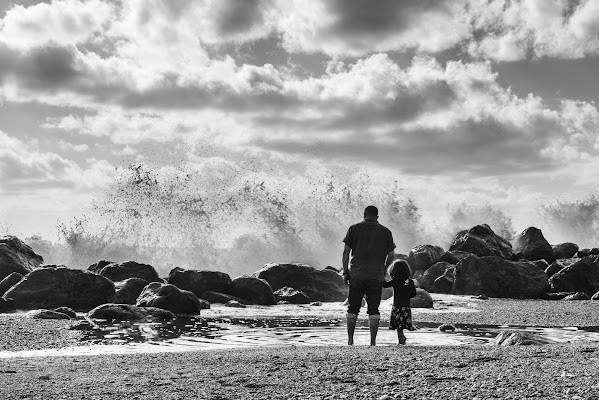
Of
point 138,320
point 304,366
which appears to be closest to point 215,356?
point 304,366

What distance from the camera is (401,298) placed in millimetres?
10609

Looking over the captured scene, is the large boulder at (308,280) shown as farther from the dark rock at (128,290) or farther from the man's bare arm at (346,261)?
the man's bare arm at (346,261)

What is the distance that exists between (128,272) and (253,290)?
487 cm

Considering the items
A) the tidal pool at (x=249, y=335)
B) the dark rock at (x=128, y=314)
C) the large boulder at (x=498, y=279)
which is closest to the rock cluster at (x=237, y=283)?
the large boulder at (x=498, y=279)

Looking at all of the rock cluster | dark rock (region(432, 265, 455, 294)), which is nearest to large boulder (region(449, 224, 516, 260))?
the rock cluster

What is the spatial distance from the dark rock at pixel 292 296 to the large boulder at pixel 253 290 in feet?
1.78

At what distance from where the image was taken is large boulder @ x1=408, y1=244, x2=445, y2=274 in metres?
29.3

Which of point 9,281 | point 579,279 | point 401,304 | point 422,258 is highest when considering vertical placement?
point 422,258

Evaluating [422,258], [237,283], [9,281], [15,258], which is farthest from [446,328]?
[15,258]

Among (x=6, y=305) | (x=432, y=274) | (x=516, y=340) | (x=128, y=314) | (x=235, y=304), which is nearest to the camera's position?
(x=516, y=340)

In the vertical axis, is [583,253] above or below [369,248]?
above

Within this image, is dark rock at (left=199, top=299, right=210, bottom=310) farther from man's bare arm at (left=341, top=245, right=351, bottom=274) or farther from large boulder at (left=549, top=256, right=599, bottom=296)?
large boulder at (left=549, top=256, right=599, bottom=296)

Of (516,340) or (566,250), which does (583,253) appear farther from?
(516,340)

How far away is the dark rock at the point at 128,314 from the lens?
15.3 metres
